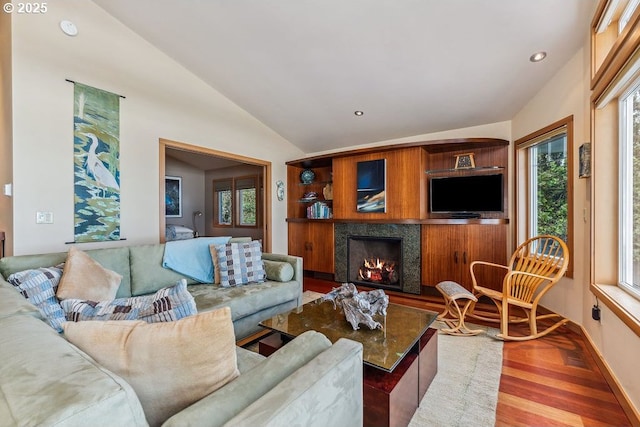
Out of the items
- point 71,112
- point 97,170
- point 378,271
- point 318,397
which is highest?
point 71,112

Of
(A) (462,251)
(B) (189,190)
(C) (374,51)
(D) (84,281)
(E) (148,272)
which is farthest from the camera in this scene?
(B) (189,190)

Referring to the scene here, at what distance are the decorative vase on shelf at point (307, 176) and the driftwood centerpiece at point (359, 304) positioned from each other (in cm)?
321

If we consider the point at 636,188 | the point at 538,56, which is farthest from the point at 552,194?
the point at 538,56

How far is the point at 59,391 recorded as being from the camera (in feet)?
1.86

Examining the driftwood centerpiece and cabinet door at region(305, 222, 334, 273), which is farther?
cabinet door at region(305, 222, 334, 273)

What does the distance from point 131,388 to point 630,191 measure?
303 cm

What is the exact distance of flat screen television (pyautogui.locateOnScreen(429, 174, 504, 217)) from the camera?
148 inches

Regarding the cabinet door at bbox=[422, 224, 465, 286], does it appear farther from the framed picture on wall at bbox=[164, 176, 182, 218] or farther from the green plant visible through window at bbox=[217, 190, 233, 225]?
the framed picture on wall at bbox=[164, 176, 182, 218]

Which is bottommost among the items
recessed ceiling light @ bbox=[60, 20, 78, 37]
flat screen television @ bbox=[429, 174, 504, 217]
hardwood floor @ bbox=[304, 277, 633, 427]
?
hardwood floor @ bbox=[304, 277, 633, 427]

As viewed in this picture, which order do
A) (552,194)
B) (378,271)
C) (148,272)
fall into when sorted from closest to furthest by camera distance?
(148,272) → (552,194) → (378,271)

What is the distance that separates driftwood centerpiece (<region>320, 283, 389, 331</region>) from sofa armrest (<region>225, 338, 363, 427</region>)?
0.76 metres

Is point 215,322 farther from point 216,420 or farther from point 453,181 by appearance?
point 453,181

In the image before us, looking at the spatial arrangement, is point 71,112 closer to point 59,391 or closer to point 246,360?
point 246,360

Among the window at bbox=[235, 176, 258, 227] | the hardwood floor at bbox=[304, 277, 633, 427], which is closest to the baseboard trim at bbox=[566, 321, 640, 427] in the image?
the hardwood floor at bbox=[304, 277, 633, 427]
